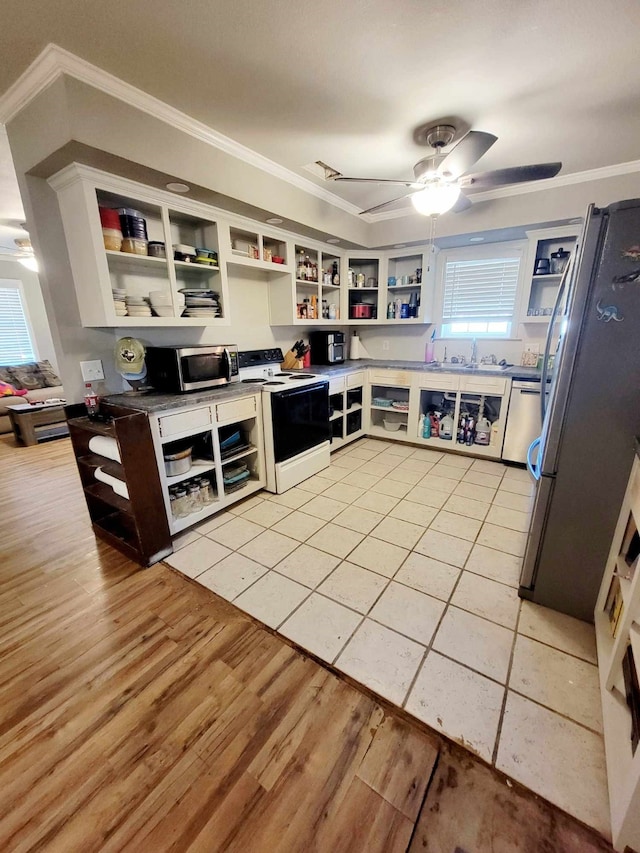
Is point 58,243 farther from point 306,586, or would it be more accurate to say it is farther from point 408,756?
point 408,756

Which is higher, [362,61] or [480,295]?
[362,61]

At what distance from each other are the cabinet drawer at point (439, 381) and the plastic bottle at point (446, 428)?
0.38 metres

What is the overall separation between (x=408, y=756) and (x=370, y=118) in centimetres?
313


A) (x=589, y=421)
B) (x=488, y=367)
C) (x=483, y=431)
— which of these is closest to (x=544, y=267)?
(x=488, y=367)

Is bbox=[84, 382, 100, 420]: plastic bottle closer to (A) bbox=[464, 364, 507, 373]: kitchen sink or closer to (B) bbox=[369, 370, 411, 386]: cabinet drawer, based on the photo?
(B) bbox=[369, 370, 411, 386]: cabinet drawer

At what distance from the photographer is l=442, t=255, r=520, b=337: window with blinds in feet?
11.9

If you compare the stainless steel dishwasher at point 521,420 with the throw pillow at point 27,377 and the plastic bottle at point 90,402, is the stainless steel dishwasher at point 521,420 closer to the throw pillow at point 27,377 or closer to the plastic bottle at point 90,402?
the plastic bottle at point 90,402

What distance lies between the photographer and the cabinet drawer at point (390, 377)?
3.91m

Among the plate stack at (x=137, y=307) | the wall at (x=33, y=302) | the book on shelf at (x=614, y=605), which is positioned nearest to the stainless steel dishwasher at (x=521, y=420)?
the book on shelf at (x=614, y=605)

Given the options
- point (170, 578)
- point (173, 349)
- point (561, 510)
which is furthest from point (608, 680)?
point (173, 349)

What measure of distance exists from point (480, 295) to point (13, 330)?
7268 millimetres

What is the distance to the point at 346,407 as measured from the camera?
4.00 m

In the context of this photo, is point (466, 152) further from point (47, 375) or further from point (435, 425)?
point (47, 375)

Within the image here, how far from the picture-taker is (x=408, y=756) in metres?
1.16
